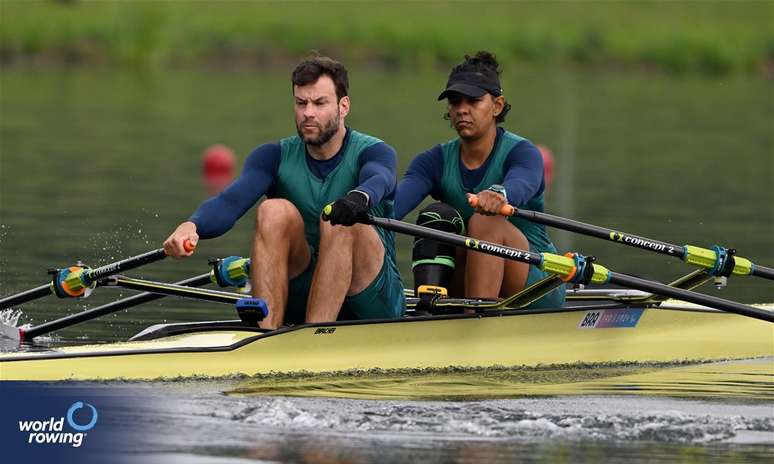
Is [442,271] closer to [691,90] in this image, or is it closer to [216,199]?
[216,199]

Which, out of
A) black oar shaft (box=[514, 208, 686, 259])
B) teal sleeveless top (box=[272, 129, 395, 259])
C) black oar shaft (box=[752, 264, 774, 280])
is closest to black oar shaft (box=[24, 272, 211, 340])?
teal sleeveless top (box=[272, 129, 395, 259])

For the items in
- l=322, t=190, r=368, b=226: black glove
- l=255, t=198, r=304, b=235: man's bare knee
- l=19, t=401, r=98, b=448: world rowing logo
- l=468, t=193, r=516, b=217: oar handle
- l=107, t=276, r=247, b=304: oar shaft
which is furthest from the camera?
l=107, t=276, r=247, b=304: oar shaft

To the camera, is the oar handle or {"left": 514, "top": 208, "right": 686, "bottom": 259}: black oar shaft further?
{"left": 514, "top": 208, "right": 686, "bottom": 259}: black oar shaft

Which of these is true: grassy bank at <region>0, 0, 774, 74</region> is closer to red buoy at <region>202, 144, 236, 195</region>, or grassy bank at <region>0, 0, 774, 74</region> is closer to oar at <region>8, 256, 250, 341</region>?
red buoy at <region>202, 144, 236, 195</region>

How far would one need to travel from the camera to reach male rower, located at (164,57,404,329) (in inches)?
365

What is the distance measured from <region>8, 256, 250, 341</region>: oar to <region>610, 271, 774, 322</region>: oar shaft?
2391 mm

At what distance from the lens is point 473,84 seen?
10109mm

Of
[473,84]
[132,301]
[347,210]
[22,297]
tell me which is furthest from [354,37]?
[347,210]

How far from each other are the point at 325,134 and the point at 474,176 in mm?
1254

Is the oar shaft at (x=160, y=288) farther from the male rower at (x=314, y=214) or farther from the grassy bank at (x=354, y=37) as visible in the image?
the grassy bank at (x=354, y=37)

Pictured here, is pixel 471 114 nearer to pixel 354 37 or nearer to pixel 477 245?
pixel 477 245

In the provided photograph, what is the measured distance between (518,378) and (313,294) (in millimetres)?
1364

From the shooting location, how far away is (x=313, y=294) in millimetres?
9391

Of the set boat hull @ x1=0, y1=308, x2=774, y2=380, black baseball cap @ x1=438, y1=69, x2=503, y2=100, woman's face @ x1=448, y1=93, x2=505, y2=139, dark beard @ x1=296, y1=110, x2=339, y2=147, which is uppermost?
black baseball cap @ x1=438, y1=69, x2=503, y2=100
